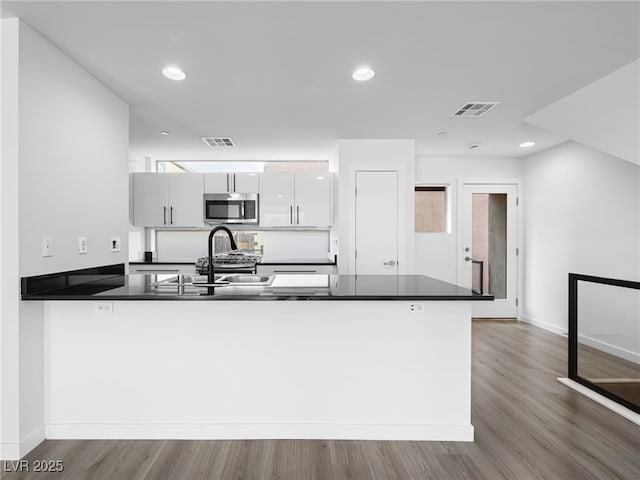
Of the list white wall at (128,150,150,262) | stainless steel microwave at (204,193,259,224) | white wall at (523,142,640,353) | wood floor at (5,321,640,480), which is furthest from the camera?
white wall at (128,150,150,262)

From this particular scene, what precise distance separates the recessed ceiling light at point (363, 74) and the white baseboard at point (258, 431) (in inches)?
93.1

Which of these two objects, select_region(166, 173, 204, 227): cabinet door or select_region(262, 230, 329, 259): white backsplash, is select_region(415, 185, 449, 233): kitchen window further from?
select_region(166, 173, 204, 227): cabinet door

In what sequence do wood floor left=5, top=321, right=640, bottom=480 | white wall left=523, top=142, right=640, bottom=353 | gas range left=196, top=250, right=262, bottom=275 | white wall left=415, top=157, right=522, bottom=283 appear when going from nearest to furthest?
wood floor left=5, top=321, right=640, bottom=480 < white wall left=523, top=142, right=640, bottom=353 < gas range left=196, top=250, right=262, bottom=275 < white wall left=415, top=157, right=522, bottom=283

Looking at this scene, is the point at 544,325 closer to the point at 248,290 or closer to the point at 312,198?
the point at 312,198

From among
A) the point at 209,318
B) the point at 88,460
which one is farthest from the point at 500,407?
the point at 88,460

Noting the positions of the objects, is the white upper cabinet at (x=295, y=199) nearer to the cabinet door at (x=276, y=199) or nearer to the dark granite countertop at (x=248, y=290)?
the cabinet door at (x=276, y=199)

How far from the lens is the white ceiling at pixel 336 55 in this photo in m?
1.84

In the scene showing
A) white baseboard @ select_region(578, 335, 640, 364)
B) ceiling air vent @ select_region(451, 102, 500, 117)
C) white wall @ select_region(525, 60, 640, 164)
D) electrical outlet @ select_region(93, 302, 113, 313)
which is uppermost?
ceiling air vent @ select_region(451, 102, 500, 117)

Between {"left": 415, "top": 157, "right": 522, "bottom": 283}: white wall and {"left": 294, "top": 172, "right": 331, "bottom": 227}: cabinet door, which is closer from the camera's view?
{"left": 294, "top": 172, "right": 331, "bottom": 227}: cabinet door

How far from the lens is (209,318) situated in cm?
214

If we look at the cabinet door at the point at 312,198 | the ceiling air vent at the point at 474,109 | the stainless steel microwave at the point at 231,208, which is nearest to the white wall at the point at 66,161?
the stainless steel microwave at the point at 231,208

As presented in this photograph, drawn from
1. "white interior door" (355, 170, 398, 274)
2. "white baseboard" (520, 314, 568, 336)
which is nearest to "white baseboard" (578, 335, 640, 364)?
"white baseboard" (520, 314, 568, 336)

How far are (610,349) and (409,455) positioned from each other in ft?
9.41

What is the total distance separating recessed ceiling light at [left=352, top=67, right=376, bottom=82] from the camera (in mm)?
2457
